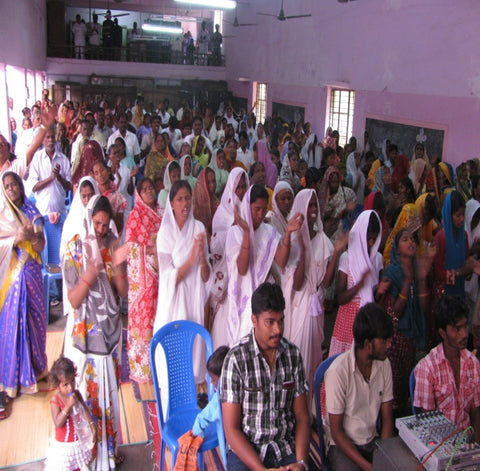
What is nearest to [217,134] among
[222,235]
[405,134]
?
[405,134]

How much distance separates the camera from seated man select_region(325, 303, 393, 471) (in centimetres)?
252

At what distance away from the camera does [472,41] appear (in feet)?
25.3

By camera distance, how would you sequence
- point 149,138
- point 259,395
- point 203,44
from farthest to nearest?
point 203,44 < point 149,138 < point 259,395

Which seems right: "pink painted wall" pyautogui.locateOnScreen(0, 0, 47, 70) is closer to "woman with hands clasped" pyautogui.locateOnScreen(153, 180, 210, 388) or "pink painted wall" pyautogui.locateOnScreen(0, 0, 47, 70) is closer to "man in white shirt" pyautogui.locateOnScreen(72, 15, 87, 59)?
"man in white shirt" pyautogui.locateOnScreen(72, 15, 87, 59)

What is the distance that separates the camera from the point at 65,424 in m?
2.92

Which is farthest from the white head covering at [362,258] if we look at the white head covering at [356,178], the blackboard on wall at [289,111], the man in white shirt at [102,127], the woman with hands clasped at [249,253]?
the blackboard on wall at [289,111]

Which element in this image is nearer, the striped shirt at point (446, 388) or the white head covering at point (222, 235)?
the striped shirt at point (446, 388)

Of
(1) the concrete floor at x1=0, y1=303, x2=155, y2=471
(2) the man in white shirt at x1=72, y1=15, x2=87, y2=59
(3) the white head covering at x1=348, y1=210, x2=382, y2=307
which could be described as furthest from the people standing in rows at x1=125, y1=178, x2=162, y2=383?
(2) the man in white shirt at x1=72, y1=15, x2=87, y2=59

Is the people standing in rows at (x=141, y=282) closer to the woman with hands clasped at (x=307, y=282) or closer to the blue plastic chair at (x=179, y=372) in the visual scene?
the blue plastic chair at (x=179, y=372)

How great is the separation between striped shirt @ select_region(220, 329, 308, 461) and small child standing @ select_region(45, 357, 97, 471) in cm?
96

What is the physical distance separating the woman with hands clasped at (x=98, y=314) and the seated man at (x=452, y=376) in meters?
1.64

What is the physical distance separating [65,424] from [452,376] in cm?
198

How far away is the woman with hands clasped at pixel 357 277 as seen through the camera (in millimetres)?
3355

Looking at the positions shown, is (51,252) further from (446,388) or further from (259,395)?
(446,388)
